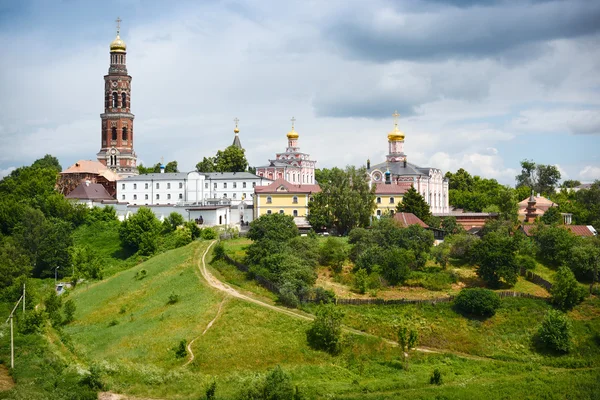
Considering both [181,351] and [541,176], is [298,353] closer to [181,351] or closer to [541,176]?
[181,351]

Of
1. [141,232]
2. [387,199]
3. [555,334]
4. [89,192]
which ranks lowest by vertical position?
[555,334]

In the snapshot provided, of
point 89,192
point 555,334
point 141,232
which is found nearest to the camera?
point 555,334

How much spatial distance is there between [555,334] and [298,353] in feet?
41.0

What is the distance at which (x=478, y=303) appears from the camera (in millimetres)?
37625

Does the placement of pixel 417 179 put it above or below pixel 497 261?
above

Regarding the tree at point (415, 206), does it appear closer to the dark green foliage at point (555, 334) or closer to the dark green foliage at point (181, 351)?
the dark green foliage at point (555, 334)

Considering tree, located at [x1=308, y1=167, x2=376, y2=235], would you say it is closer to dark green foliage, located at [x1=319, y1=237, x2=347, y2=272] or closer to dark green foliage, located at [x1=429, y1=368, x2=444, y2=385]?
dark green foliage, located at [x1=319, y1=237, x2=347, y2=272]

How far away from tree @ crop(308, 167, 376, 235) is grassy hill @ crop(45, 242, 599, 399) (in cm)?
1796

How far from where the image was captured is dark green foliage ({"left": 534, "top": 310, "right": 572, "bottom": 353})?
114 ft

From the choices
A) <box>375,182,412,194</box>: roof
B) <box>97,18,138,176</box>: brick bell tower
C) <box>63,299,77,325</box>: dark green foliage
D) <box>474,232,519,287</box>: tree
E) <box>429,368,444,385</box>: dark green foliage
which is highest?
<box>97,18,138,176</box>: brick bell tower

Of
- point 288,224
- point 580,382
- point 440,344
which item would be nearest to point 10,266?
point 288,224

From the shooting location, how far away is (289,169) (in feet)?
278

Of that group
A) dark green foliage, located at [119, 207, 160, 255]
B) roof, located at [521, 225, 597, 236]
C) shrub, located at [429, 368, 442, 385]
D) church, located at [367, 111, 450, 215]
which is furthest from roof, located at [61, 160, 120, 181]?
shrub, located at [429, 368, 442, 385]

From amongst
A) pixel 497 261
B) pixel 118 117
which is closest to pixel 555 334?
pixel 497 261
